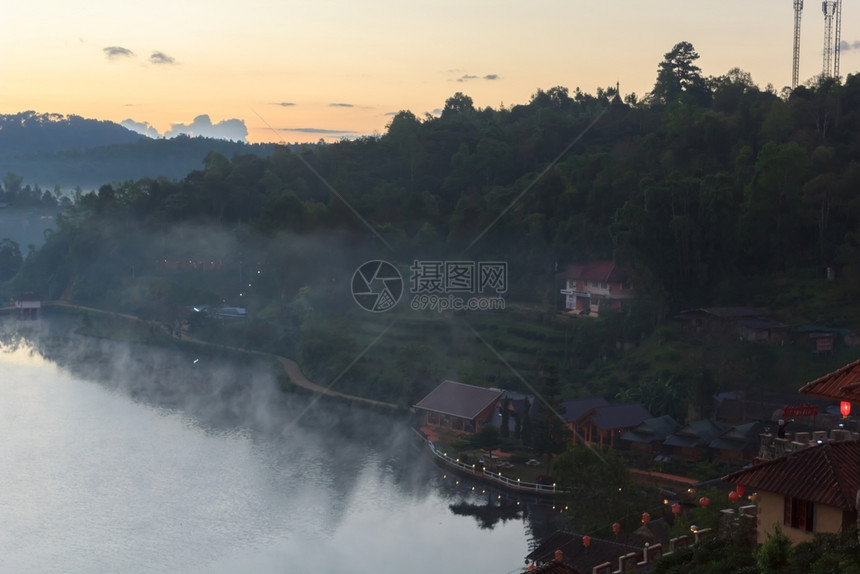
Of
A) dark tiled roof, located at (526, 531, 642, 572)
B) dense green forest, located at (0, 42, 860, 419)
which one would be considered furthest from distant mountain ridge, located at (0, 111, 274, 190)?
dark tiled roof, located at (526, 531, 642, 572)

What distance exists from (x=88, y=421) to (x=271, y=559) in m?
9.92

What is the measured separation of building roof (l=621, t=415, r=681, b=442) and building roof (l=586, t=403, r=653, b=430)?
18 cm

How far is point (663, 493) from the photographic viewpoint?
47.4 feet

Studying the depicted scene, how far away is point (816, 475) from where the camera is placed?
20.3ft

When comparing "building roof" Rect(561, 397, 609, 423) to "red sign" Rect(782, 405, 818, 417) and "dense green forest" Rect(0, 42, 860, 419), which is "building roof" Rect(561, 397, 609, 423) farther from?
"red sign" Rect(782, 405, 818, 417)

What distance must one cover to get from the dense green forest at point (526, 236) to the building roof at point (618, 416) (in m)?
0.66

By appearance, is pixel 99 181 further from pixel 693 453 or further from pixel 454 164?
pixel 693 453

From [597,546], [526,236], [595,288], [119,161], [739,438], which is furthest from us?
[119,161]

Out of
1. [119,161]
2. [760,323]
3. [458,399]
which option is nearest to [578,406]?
[458,399]

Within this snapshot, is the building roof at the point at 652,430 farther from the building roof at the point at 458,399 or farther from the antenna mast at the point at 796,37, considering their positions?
the antenna mast at the point at 796,37

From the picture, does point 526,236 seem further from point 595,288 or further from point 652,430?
point 652,430

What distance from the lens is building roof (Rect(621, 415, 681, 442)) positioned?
57.0 feet

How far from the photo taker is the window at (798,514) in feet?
20.2

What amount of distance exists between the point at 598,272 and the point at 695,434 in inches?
305
